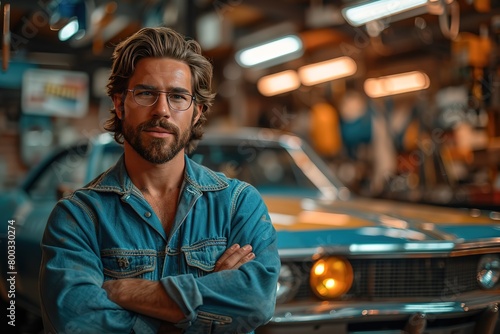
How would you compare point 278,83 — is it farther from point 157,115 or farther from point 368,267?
point 157,115

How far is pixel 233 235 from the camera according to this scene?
1578mm

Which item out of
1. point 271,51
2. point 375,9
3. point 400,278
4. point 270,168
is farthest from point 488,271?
point 271,51

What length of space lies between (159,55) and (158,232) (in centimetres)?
46

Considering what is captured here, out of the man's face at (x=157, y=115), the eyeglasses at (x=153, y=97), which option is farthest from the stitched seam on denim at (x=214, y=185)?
the eyeglasses at (x=153, y=97)

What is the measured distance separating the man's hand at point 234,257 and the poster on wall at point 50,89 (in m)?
1.63

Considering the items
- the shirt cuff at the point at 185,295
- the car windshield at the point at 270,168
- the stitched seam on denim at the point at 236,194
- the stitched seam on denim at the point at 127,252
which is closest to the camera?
the shirt cuff at the point at 185,295

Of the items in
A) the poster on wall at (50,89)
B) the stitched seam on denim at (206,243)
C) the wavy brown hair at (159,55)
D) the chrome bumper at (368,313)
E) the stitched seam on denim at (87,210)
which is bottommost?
the chrome bumper at (368,313)

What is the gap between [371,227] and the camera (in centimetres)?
238

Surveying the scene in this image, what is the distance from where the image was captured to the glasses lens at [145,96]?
1526 mm

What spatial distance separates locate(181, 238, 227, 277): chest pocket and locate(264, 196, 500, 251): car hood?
61 cm

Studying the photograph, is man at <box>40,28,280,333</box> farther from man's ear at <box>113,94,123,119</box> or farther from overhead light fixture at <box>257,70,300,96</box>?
overhead light fixture at <box>257,70,300,96</box>

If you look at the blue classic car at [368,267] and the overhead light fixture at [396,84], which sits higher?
the overhead light fixture at [396,84]

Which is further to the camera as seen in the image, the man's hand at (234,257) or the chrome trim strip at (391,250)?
the chrome trim strip at (391,250)

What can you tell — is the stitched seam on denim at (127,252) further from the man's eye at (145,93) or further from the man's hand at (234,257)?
the man's eye at (145,93)
